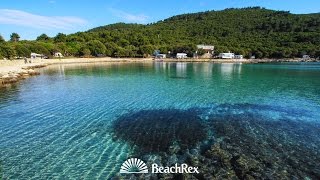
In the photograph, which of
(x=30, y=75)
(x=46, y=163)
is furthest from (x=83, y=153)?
(x=30, y=75)

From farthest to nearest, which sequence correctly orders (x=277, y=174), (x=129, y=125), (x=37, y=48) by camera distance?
(x=37, y=48) → (x=129, y=125) → (x=277, y=174)

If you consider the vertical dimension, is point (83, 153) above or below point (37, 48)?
below

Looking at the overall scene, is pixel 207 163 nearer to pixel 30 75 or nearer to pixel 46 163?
pixel 46 163

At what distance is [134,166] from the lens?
12242 millimetres

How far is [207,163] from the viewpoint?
1241cm

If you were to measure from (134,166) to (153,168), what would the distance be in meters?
0.94

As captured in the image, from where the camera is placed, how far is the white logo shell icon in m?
11.8

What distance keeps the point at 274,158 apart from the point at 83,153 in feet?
32.7

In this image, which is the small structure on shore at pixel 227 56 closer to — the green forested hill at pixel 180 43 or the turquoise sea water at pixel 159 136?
the green forested hill at pixel 180 43

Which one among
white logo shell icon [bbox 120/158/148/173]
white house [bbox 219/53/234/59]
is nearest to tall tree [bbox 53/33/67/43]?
white house [bbox 219/53/234/59]

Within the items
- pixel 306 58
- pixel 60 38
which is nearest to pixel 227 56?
pixel 306 58

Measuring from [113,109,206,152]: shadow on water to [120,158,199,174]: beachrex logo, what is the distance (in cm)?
182

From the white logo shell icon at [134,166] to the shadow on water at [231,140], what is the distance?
0.60 metres

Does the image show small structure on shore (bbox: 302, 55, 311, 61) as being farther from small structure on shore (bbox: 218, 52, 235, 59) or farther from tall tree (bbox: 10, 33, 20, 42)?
tall tree (bbox: 10, 33, 20, 42)
